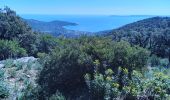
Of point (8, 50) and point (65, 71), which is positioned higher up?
point (65, 71)

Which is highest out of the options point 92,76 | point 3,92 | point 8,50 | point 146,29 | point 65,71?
point 65,71

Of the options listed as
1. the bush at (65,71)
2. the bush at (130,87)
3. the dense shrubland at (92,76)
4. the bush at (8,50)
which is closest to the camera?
the bush at (130,87)

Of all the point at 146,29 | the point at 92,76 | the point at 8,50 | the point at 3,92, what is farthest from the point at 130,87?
the point at 146,29

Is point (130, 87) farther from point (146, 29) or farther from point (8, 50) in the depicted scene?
point (146, 29)

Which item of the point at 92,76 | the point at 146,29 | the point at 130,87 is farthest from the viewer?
the point at 146,29

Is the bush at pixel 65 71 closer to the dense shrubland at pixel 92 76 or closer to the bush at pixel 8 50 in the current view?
the dense shrubland at pixel 92 76

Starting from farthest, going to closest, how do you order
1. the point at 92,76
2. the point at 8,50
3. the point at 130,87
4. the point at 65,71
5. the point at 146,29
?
the point at 146,29, the point at 8,50, the point at 65,71, the point at 92,76, the point at 130,87

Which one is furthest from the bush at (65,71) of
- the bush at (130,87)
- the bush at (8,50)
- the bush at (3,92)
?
the bush at (8,50)

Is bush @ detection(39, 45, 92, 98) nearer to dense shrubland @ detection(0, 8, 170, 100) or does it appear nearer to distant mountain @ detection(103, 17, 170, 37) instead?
dense shrubland @ detection(0, 8, 170, 100)

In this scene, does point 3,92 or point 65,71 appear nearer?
point 3,92

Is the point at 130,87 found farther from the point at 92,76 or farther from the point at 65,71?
the point at 65,71

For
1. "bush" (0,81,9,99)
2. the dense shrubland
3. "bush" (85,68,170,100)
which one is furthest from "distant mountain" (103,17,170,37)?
"bush" (85,68,170,100)

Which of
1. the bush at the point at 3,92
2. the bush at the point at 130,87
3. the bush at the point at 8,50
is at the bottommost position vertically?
the bush at the point at 8,50
